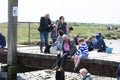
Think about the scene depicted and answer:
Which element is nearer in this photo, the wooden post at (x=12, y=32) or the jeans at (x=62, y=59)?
the jeans at (x=62, y=59)

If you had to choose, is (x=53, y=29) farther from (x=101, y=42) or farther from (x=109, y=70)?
(x=109, y=70)

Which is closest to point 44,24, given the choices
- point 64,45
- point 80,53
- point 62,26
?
point 62,26

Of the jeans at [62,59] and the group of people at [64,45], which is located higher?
the group of people at [64,45]

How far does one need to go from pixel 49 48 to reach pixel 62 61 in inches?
69.9

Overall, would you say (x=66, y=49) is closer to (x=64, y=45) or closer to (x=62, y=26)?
(x=64, y=45)

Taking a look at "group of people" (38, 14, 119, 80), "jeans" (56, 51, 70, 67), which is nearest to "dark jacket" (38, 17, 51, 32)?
"group of people" (38, 14, 119, 80)

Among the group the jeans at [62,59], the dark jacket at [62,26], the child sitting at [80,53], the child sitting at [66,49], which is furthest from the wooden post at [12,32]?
the child sitting at [80,53]

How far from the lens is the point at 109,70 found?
12.7 m

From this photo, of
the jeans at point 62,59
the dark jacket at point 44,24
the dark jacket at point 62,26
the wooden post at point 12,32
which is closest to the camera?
the jeans at point 62,59

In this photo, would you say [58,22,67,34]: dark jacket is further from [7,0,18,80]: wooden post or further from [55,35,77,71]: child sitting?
[55,35,77,71]: child sitting

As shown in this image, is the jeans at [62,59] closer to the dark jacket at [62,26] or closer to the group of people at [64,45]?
the group of people at [64,45]

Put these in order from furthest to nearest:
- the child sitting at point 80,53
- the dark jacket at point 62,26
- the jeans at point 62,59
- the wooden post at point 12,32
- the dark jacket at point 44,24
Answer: the dark jacket at point 44,24 → the dark jacket at point 62,26 → the wooden post at point 12,32 → the jeans at point 62,59 → the child sitting at point 80,53

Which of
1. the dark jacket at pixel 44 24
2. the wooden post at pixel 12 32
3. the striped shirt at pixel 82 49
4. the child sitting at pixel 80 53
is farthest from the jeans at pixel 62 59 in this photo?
the dark jacket at pixel 44 24

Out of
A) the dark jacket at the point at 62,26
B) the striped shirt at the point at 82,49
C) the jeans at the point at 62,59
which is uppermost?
the dark jacket at the point at 62,26
